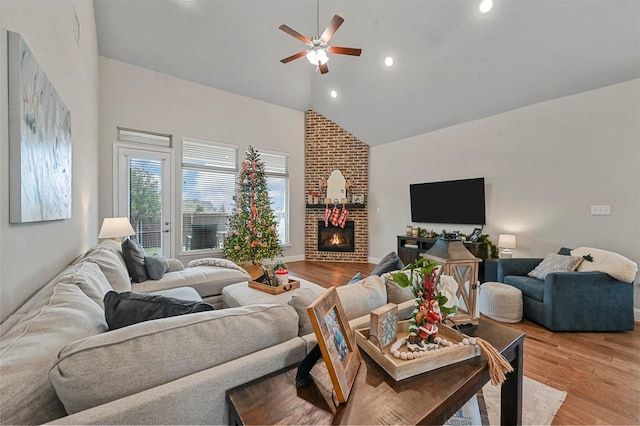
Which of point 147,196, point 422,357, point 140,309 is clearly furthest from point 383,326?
point 147,196

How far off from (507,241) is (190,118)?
5.81 meters

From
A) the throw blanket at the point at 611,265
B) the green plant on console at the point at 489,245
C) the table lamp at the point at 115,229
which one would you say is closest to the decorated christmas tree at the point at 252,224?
the table lamp at the point at 115,229

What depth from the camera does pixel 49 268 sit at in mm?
1705

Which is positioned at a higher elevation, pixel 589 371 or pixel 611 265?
pixel 611 265

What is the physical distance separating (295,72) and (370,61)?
173 centimetres

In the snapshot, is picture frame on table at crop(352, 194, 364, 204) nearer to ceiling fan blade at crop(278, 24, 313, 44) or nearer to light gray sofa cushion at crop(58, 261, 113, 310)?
ceiling fan blade at crop(278, 24, 313, 44)

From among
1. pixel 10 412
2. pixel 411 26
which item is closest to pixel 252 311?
pixel 10 412

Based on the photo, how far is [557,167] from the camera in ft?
12.4

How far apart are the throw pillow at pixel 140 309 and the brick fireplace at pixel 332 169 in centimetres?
556

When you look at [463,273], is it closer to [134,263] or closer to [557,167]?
[134,263]

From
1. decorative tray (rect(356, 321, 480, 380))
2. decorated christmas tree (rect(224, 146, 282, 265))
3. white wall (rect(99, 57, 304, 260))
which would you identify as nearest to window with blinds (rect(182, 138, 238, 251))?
white wall (rect(99, 57, 304, 260))

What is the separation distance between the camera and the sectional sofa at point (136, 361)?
0.67 meters

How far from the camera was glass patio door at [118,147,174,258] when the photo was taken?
4625 millimetres

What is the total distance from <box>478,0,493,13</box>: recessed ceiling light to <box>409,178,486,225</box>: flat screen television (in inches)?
93.4
